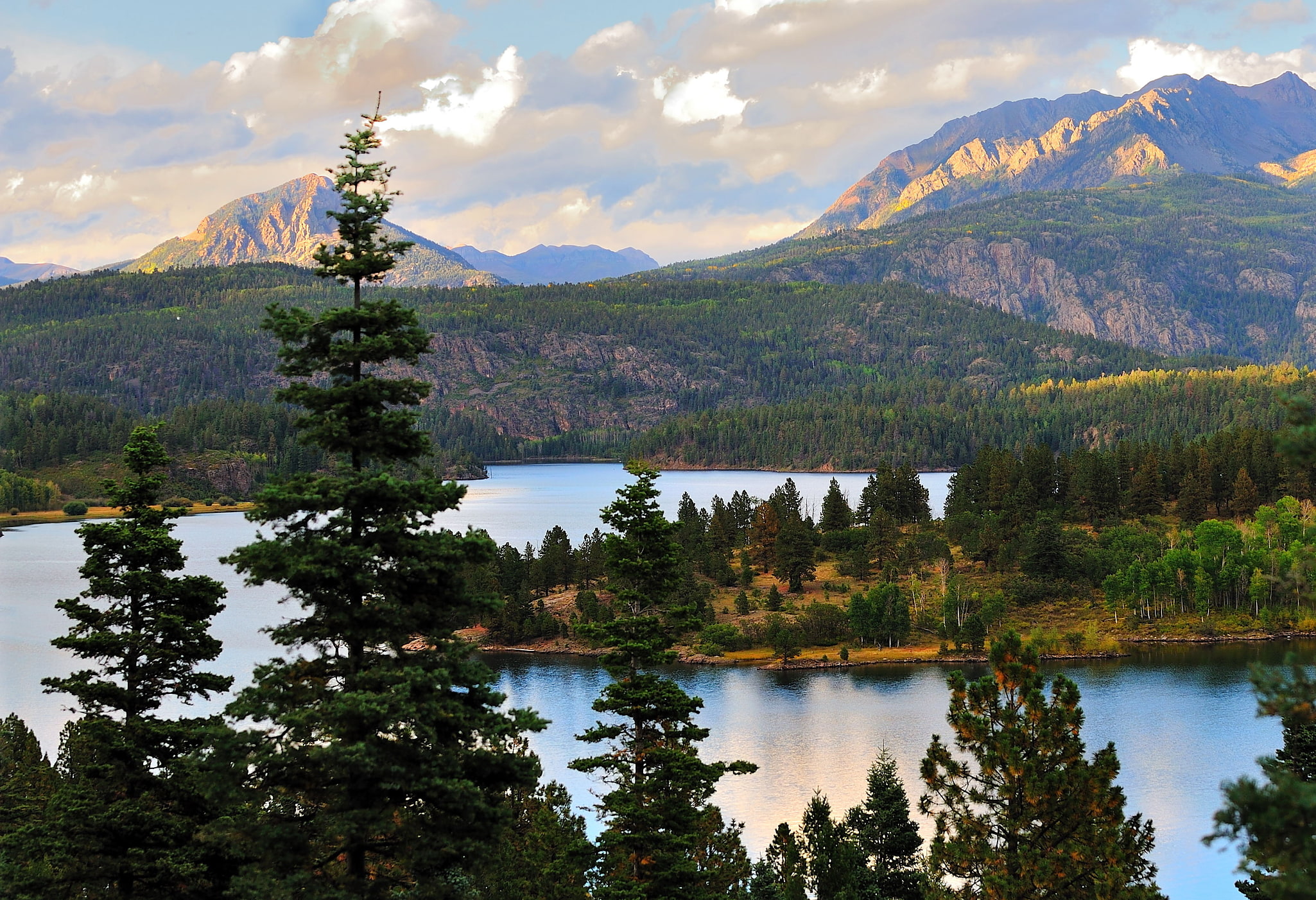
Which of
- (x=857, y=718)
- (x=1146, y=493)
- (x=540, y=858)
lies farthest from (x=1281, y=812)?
(x=1146, y=493)

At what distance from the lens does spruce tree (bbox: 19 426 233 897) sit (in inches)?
918

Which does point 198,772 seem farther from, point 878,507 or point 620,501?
point 878,507

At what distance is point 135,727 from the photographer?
2433cm

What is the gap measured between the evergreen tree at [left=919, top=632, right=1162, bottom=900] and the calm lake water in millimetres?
26627

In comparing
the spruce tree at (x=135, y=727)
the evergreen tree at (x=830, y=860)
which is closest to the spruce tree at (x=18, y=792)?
the spruce tree at (x=135, y=727)

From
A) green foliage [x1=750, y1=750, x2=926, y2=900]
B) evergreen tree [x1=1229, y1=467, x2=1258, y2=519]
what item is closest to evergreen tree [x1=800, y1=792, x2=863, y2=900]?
green foliage [x1=750, y1=750, x2=926, y2=900]

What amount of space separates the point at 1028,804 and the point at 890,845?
11.8 meters

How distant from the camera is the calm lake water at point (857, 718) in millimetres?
58906

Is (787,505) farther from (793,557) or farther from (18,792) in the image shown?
(18,792)

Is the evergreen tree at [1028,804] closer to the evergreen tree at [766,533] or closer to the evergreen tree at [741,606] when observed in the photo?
the evergreen tree at [741,606]

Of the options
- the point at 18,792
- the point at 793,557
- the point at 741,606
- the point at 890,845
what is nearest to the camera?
the point at 18,792

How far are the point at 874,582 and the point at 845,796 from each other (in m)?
53.3

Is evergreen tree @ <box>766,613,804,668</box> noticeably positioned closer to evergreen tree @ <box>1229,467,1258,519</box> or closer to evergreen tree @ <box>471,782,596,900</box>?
evergreen tree @ <box>471,782,596,900</box>

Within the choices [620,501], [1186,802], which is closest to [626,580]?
[620,501]
